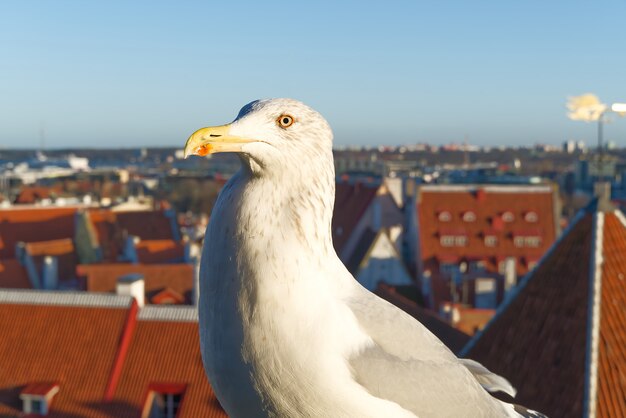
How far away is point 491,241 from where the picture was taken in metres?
38.1

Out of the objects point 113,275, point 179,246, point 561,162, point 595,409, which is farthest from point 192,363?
point 561,162

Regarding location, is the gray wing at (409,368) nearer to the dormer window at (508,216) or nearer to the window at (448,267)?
the window at (448,267)

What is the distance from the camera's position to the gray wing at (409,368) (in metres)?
3.10

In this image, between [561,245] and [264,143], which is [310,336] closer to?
[264,143]

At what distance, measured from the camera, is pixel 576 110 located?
4258 millimetres

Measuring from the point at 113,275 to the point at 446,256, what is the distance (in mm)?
17713

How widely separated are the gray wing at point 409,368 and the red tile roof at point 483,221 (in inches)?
1293

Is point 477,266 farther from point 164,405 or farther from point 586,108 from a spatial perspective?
point 586,108

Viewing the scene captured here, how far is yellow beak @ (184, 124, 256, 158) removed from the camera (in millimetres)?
2816

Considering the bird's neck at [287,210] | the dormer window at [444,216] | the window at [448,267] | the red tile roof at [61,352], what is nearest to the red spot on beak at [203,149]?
the bird's neck at [287,210]

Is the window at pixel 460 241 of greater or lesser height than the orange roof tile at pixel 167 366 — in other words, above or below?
below

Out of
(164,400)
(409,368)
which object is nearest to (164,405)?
(164,400)

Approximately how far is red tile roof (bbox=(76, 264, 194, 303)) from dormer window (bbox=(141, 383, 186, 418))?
388 inches

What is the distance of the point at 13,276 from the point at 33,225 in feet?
52.0
